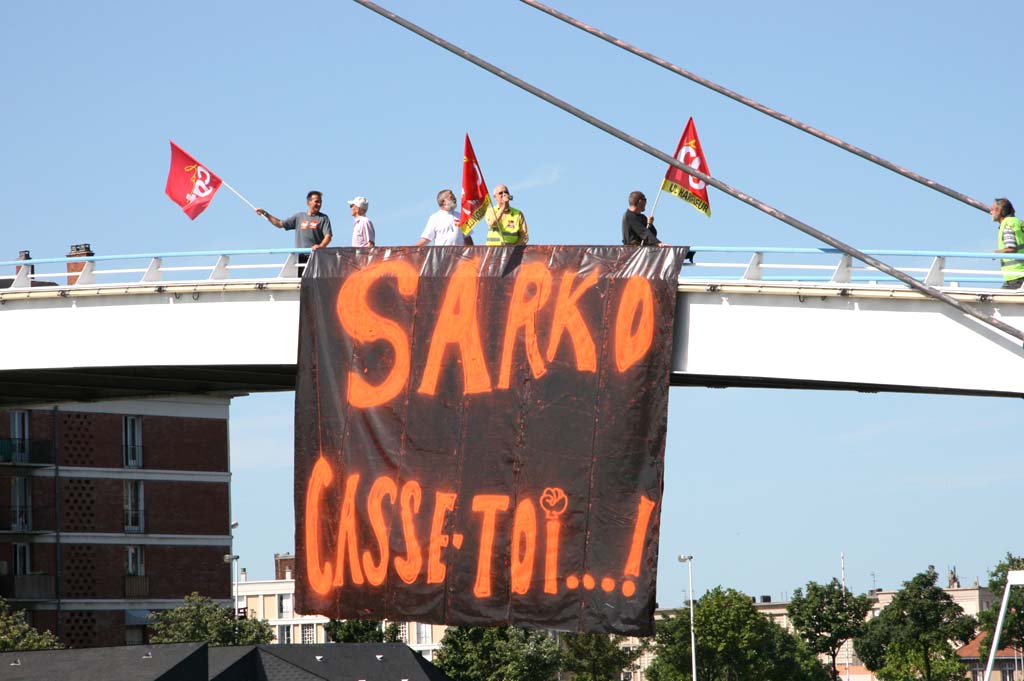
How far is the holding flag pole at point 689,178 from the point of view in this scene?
25672 mm

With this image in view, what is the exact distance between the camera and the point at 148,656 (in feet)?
153

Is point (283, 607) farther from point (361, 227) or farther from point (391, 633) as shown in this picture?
point (361, 227)

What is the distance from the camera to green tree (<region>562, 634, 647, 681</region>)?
86688 millimetres

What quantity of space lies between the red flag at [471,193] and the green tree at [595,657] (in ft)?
205

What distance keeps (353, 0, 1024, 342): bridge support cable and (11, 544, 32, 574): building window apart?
164ft

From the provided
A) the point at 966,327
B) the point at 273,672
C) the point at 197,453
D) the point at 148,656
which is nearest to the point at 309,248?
the point at 966,327

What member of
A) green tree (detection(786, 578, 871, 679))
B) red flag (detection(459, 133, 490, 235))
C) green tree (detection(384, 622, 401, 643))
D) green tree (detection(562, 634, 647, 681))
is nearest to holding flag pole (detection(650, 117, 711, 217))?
red flag (detection(459, 133, 490, 235))

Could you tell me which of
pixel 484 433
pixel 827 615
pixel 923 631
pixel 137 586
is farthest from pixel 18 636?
pixel 827 615

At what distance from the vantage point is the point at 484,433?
2591 cm

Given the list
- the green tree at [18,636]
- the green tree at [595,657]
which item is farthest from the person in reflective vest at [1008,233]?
the green tree at [595,657]

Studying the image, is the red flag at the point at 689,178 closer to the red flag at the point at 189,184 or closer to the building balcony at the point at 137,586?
the red flag at the point at 189,184

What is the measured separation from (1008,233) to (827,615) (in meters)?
105

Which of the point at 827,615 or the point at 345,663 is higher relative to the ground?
the point at 345,663

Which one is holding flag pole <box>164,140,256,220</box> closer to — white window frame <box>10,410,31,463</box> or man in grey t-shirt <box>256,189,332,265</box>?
man in grey t-shirt <box>256,189,332,265</box>
